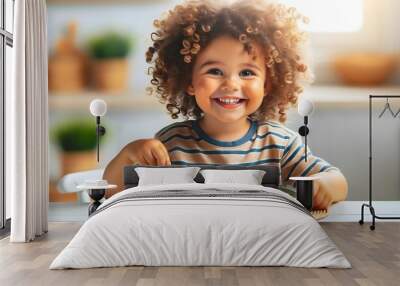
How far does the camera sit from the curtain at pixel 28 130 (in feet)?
21.1

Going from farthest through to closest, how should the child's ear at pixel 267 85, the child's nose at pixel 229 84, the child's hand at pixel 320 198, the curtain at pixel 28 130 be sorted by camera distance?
the child's hand at pixel 320 198, the child's ear at pixel 267 85, the child's nose at pixel 229 84, the curtain at pixel 28 130

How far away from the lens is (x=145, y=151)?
7.86 metres

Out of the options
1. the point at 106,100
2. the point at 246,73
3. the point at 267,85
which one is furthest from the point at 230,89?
the point at 106,100

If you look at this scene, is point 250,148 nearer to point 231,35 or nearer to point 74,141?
point 231,35

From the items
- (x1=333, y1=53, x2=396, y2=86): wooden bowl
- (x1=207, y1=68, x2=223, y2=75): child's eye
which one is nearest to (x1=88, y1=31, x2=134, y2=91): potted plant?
(x1=207, y1=68, x2=223, y2=75): child's eye

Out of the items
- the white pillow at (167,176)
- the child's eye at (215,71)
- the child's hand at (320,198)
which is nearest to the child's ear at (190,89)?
the child's eye at (215,71)

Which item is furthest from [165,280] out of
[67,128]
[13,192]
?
[67,128]

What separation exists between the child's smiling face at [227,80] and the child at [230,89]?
0.01m

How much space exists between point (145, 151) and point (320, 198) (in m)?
2.18

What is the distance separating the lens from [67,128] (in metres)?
7.96

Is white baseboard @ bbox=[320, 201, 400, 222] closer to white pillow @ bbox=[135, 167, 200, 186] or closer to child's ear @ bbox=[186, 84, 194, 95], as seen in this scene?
white pillow @ bbox=[135, 167, 200, 186]

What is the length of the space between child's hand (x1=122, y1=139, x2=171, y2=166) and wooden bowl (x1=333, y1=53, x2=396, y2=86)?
233 centimetres

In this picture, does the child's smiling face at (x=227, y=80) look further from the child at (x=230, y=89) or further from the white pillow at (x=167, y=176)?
the white pillow at (x=167, y=176)

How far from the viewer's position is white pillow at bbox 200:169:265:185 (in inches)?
280
